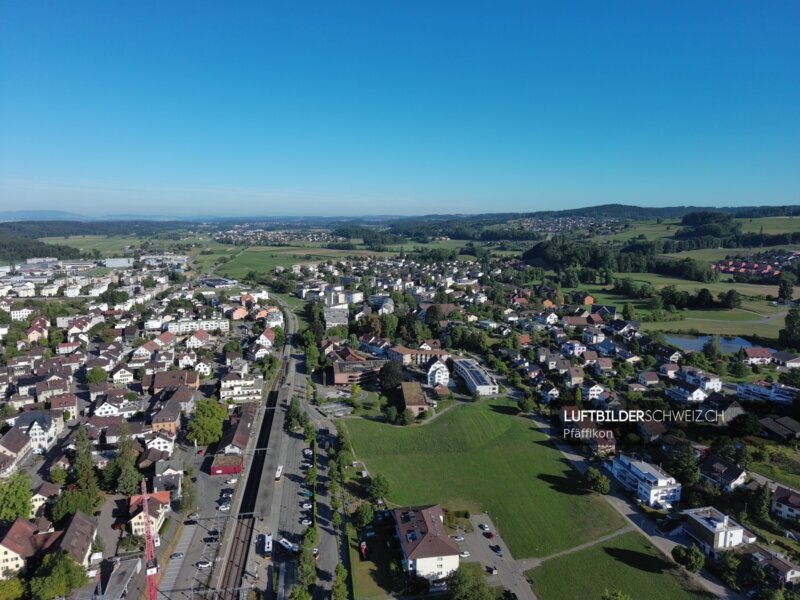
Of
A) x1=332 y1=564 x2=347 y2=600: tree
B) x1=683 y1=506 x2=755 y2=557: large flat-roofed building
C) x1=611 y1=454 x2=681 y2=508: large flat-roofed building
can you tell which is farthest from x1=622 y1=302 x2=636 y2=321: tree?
x1=332 y1=564 x2=347 y2=600: tree

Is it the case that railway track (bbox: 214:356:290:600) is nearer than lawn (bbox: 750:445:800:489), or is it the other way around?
railway track (bbox: 214:356:290:600)

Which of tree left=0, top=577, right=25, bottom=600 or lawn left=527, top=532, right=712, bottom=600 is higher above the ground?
tree left=0, top=577, right=25, bottom=600

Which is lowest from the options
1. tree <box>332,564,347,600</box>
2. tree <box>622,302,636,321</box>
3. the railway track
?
the railway track

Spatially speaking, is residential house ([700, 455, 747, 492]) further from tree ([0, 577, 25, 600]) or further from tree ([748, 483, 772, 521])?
tree ([0, 577, 25, 600])

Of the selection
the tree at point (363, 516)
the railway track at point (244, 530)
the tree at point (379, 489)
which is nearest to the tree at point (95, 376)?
the railway track at point (244, 530)

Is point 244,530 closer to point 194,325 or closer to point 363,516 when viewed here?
point 363,516

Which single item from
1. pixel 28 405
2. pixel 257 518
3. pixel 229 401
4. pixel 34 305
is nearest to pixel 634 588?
pixel 257 518

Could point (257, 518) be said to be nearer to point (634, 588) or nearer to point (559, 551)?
point (559, 551)
